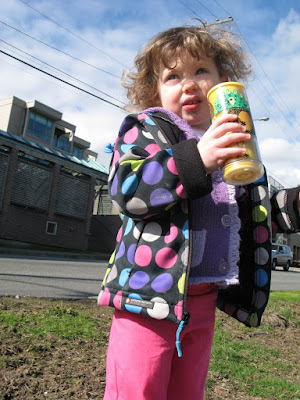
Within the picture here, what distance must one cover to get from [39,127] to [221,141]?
3866cm

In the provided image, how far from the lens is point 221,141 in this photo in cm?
98

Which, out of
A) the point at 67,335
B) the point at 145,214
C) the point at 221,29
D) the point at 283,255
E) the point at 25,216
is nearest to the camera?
the point at 145,214

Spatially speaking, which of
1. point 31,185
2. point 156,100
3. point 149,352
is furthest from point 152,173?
point 31,185

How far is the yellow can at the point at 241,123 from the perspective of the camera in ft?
3.26

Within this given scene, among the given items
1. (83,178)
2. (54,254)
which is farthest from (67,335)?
(83,178)

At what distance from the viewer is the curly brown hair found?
1475mm

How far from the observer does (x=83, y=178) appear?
20.1m

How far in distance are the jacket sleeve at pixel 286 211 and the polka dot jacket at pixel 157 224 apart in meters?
0.19

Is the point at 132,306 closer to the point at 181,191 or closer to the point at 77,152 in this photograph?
the point at 181,191

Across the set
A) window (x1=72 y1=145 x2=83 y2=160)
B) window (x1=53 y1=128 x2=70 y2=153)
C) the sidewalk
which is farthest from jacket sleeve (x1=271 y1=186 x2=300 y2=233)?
window (x1=72 y1=145 x2=83 y2=160)

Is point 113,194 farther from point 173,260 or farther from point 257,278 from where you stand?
point 257,278

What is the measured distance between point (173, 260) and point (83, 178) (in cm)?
1943

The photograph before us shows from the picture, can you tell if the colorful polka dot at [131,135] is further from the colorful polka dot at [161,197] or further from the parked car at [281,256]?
the parked car at [281,256]

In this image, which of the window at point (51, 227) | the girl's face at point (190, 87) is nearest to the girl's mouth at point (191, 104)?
the girl's face at point (190, 87)
